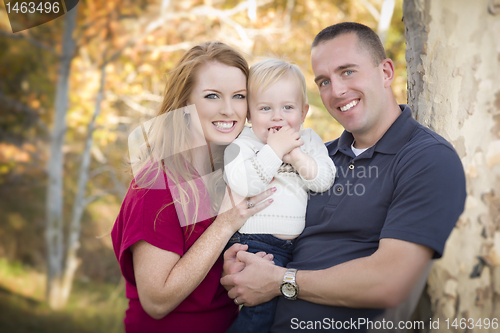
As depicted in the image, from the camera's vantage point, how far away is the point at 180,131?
206 cm

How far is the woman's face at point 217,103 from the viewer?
2059 millimetres

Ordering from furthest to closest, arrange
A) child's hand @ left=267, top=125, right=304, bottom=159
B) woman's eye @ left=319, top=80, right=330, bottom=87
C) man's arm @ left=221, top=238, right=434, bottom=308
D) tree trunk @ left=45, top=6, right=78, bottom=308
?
tree trunk @ left=45, top=6, right=78, bottom=308
woman's eye @ left=319, top=80, right=330, bottom=87
child's hand @ left=267, top=125, right=304, bottom=159
man's arm @ left=221, top=238, right=434, bottom=308

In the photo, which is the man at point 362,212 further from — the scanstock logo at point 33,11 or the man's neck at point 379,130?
the scanstock logo at point 33,11

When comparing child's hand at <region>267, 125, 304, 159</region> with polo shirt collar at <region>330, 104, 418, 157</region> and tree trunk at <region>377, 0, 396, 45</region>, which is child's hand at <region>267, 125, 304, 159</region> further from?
tree trunk at <region>377, 0, 396, 45</region>

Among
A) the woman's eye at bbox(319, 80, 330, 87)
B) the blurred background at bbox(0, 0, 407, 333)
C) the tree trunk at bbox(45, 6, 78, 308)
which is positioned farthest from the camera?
the blurred background at bbox(0, 0, 407, 333)

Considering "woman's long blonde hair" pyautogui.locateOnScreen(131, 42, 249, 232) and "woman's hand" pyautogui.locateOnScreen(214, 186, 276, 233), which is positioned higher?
"woman's long blonde hair" pyautogui.locateOnScreen(131, 42, 249, 232)

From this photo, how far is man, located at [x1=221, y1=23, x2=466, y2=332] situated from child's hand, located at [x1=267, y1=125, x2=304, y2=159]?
1.00 ft

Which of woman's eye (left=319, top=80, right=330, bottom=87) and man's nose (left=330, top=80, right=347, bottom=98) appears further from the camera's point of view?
woman's eye (left=319, top=80, right=330, bottom=87)

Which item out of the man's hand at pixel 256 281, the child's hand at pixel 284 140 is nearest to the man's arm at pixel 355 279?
the man's hand at pixel 256 281

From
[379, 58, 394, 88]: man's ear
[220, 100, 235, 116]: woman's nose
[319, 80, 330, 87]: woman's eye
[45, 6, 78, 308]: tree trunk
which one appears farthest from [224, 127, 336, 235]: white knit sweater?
[45, 6, 78, 308]: tree trunk

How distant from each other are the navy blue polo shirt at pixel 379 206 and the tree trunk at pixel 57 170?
4.54m

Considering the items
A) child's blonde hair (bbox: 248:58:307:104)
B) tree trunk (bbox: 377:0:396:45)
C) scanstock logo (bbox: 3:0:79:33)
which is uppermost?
scanstock logo (bbox: 3:0:79:33)

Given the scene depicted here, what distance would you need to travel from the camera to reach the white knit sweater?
1855mm

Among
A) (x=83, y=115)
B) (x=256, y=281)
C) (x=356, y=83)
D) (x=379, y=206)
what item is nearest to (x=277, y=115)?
(x=356, y=83)
